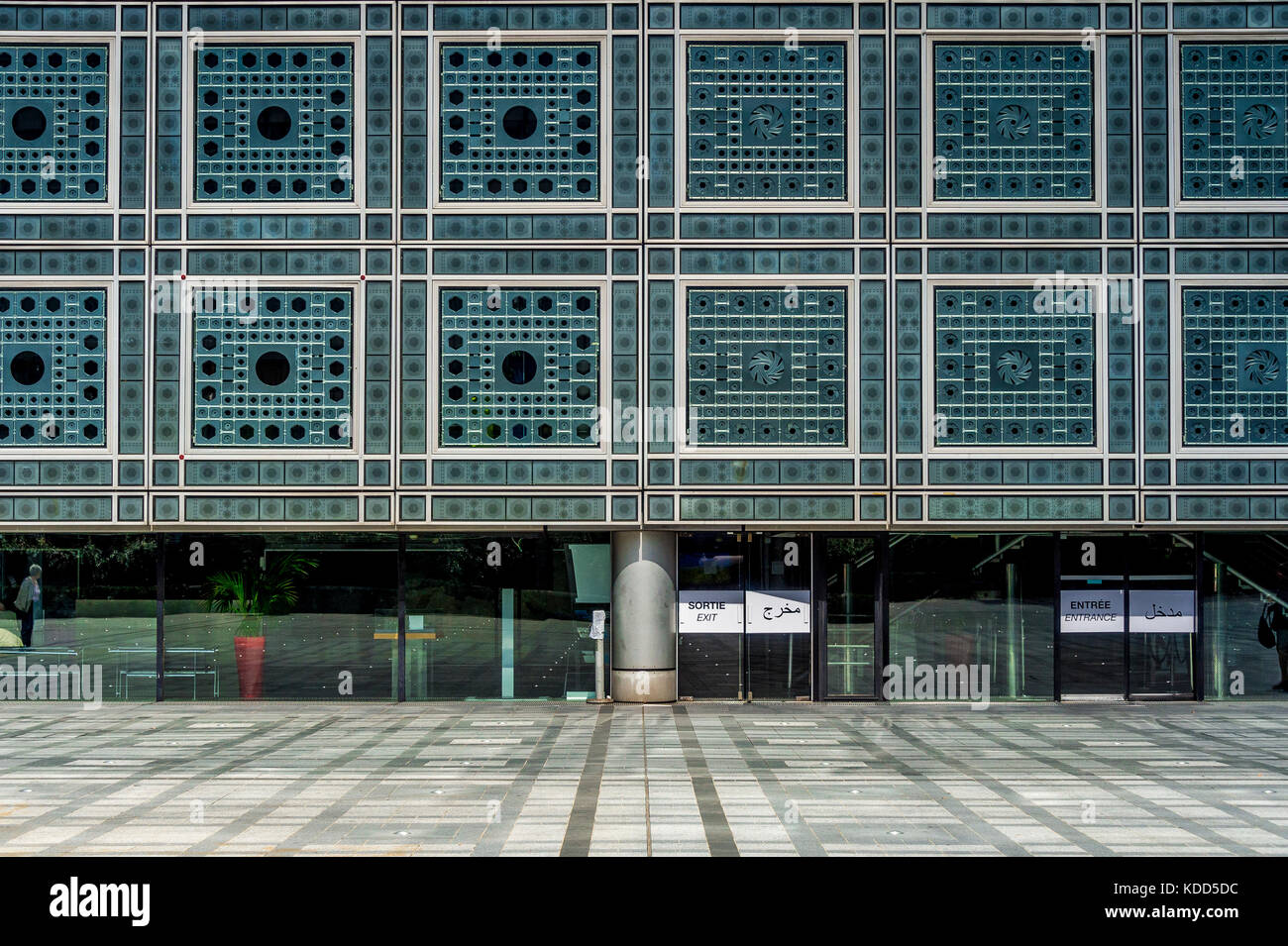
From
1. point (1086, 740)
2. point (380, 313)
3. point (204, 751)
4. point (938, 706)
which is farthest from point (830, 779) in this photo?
point (380, 313)

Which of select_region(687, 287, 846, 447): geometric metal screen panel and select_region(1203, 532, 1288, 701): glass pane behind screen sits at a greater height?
select_region(687, 287, 846, 447): geometric metal screen panel

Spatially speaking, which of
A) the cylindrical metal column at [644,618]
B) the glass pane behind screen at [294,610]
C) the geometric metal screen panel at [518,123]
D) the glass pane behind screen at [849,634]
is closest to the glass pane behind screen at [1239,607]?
the glass pane behind screen at [849,634]

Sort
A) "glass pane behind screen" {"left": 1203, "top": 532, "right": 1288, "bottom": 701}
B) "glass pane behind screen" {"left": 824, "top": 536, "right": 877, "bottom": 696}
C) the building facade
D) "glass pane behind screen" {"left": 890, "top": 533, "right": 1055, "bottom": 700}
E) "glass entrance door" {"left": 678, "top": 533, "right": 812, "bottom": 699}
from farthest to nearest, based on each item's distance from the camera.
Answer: "glass pane behind screen" {"left": 1203, "top": 532, "right": 1288, "bottom": 701} → "glass pane behind screen" {"left": 890, "top": 533, "right": 1055, "bottom": 700} → "glass pane behind screen" {"left": 824, "top": 536, "right": 877, "bottom": 696} → "glass entrance door" {"left": 678, "top": 533, "right": 812, "bottom": 699} → the building facade

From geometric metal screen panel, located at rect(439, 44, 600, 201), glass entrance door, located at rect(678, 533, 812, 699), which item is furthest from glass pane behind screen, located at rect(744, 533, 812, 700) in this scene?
geometric metal screen panel, located at rect(439, 44, 600, 201)

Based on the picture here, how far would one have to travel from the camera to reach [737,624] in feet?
71.8

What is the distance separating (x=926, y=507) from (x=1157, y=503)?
4274mm

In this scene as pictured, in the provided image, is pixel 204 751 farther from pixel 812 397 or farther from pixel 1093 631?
pixel 1093 631

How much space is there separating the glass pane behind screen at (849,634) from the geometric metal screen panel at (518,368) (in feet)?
17.7

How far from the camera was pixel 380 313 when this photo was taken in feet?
70.4

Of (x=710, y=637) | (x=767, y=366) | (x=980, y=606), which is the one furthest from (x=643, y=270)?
(x=980, y=606)

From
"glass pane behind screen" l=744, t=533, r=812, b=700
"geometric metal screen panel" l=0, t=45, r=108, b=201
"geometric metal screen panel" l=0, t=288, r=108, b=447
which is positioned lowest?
"glass pane behind screen" l=744, t=533, r=812, b=700

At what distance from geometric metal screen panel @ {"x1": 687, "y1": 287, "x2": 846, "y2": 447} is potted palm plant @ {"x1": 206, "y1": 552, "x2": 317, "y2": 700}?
8091 millimetres

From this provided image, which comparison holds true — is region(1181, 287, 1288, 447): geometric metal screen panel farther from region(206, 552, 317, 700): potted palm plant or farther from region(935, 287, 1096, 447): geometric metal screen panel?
region(206, 552, 317, 700): potted palm plant

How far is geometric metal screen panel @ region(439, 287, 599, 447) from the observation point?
2142 cm
